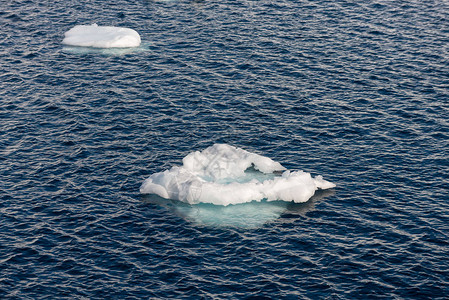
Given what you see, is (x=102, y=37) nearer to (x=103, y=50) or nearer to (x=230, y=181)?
(x=103, y=50)

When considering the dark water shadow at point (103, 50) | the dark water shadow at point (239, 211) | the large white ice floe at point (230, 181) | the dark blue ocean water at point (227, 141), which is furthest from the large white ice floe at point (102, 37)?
the dark water shadow at point (239, 211)

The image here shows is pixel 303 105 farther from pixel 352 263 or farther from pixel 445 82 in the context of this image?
pixel 352 263

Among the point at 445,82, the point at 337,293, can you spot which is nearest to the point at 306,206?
the point at 337,293

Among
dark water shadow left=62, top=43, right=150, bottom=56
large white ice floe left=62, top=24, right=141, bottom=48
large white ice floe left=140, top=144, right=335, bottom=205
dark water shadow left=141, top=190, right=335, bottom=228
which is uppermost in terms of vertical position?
large white ice floe left=62, top=24, right=141, bottom=48

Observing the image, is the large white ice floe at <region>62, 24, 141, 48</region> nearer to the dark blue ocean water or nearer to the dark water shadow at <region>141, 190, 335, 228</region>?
the dark blue ocean water

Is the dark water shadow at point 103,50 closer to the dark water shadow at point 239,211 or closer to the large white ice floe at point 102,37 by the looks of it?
the large white ice floe at point 102,37

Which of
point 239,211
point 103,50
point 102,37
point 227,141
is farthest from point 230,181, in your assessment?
point 102,37

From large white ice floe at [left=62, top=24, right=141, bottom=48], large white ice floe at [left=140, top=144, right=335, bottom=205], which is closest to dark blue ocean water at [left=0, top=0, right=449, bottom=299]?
large white ice floe at [left=140, top=144, right=335, bottom=205]

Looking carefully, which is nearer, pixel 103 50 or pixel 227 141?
pixel 227 141
